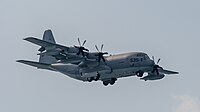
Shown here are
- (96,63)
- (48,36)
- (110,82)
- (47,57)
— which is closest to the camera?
(96,63)

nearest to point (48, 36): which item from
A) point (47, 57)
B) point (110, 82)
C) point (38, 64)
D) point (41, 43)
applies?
point (47, 57)

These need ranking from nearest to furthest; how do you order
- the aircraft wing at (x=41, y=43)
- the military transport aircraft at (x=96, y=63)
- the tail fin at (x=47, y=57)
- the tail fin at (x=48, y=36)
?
1. the aircraft wing at (x=41, y=43)
2. the military transport aircraft at (x=96, y=63)
3. the tail fin at (x=47, y=57)
4. the tail fin at (x=48, y=36)

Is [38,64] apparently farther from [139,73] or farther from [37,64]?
[139,73]

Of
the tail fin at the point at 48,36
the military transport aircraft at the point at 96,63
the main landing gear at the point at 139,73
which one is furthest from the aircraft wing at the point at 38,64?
the main landing gear at the point at 139,73

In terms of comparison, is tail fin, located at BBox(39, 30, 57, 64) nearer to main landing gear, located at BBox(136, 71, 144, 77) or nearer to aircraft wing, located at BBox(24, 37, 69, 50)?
aircraft wing, located at BBox(24, 37, 69, 50)

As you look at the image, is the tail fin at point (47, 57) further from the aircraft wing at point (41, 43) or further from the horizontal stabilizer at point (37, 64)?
the horizontal stabilizer at point (37, 64)

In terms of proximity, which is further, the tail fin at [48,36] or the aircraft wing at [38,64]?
the tail fin at [48,36]

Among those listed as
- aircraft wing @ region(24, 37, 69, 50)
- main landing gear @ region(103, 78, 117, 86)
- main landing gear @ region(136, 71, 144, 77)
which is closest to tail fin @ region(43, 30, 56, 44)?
main landing gear @ region(103, 78, 117, 86)

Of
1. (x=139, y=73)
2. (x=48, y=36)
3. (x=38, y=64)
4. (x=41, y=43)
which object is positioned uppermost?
(x=41, y=43)

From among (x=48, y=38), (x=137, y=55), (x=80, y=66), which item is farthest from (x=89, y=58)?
(x=48, y=38)

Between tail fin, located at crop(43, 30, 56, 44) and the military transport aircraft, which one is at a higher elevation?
tail fin, located at crop(43, 30, 56, 44)

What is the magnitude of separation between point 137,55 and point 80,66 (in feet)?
24.1

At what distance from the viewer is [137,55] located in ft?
237

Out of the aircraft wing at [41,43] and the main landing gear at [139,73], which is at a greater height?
the aircraft wing at [41,43]
